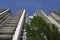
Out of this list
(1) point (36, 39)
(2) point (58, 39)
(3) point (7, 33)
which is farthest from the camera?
(3) point (7, 33)

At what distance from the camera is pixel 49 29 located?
10766 millimetres

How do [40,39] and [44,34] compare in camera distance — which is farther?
[44,34]

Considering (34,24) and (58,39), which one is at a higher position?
(34,24)

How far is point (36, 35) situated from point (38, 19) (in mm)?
1229

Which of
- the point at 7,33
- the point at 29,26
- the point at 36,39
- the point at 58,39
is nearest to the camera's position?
the point at 36,39

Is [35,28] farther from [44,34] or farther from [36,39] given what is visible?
[36,39]

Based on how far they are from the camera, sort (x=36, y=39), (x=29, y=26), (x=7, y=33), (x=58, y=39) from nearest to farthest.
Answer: (x=36, y=39) < (x=58, y=39) < (x=29, y=26) < (x=7, y=33)

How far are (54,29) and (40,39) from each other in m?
1.38

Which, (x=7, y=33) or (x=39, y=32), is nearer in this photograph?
(x=39, y=32)

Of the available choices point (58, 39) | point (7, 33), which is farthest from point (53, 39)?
point (7, 33)

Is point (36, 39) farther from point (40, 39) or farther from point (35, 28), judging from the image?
point (35, 28)

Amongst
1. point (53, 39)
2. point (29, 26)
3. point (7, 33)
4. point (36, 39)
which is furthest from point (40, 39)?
point (7, 33)

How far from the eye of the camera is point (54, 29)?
10.6 meters

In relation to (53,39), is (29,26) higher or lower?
higher
